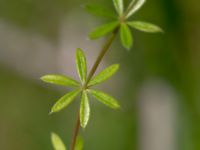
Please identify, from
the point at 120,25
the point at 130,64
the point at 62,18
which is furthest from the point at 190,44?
the point at 120,25

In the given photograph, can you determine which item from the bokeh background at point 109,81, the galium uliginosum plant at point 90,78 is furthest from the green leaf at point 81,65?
the bokeh background at point 109,81

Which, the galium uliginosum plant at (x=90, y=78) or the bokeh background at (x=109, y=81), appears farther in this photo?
the bokeh background at (x=109, y=81)

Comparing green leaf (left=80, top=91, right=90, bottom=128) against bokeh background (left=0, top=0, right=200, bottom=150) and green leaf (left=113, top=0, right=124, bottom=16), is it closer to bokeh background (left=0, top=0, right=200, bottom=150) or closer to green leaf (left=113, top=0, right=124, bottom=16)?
green leaf (left=113, top=0, right=124, bottom=16)

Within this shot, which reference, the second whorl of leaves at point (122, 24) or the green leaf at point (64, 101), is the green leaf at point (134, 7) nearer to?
the second whorl of leaves at point (122, 24)

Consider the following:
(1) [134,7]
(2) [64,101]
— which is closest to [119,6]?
(1) [134,7]

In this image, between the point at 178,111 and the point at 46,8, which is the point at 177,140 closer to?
the point at 178,111

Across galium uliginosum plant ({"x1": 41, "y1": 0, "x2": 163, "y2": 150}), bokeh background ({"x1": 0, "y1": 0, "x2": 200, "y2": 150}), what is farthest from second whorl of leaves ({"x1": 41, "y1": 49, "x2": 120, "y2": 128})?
bokeh background ({"x1": 0, "y1": 0, "x2": 200, "y2": 150})
